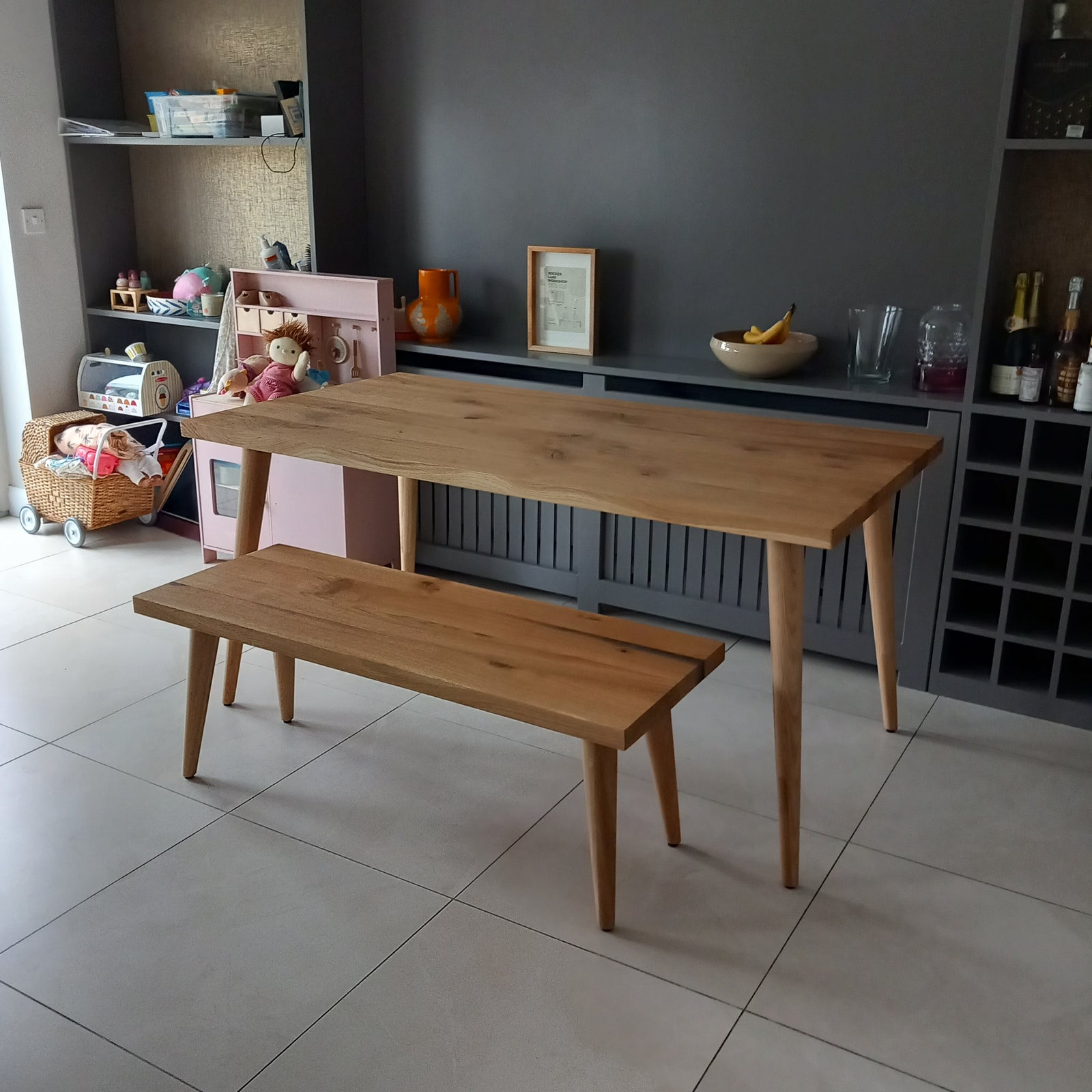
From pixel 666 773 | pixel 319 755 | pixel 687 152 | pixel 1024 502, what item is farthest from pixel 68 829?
pixel 687 152

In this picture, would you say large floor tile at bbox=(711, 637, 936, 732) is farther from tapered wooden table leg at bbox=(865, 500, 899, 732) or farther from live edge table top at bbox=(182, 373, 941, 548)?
live edge table top at bbox=(182, 373, 941, 548)

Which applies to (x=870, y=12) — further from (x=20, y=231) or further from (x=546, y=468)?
(x=20, y=231)

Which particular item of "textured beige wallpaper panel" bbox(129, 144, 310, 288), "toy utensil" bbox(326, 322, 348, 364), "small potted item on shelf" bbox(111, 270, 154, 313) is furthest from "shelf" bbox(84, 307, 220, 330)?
"toy utensil" bbox(326, 322, 348, 364)

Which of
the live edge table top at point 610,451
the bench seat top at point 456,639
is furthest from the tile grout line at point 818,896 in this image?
the live edge table top at point 610,451

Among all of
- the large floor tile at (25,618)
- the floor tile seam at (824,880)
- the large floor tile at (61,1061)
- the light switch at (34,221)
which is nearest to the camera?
the large floor tile at (61,1061)

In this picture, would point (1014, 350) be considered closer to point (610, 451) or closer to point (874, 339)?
point (874, 339)

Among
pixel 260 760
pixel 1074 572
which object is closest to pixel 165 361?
pixel 260 760

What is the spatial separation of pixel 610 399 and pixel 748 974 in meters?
1.41

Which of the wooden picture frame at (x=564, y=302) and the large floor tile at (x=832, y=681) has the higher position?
the wooden picture frame at (x=564, y=302)

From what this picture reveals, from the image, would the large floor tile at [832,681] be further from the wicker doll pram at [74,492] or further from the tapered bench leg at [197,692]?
the wicker doll pram at [74,492]

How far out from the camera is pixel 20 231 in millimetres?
4012

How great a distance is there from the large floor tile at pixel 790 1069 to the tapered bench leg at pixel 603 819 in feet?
1.03

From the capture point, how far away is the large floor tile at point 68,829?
6.89ft

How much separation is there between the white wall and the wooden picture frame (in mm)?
1915
